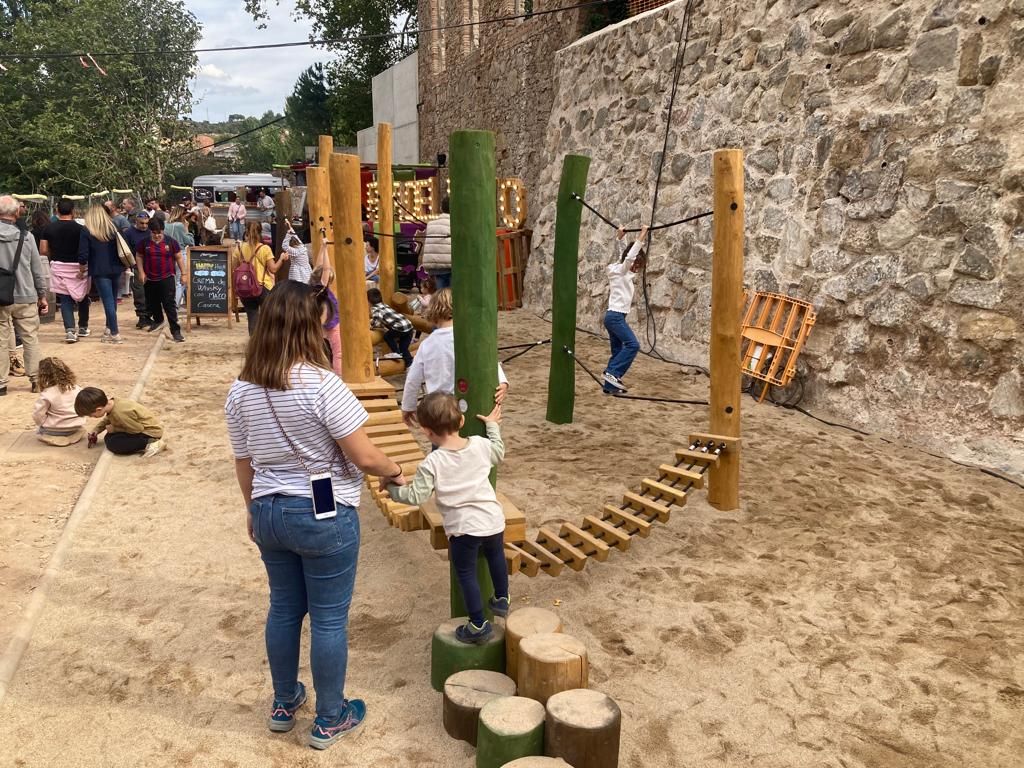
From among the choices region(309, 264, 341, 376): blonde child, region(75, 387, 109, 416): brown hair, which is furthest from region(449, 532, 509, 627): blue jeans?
region(75, 387, 109, 416): brown hair

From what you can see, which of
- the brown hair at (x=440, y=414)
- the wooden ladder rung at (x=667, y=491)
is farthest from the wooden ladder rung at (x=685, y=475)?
the brown hair at (x=440, y=414)

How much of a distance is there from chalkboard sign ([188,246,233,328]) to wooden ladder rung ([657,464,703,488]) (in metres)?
9.11

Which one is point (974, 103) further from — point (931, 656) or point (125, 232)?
point (125, 232)

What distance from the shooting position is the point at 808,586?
4152 mm

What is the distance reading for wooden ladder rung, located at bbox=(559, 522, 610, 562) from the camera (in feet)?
13.2

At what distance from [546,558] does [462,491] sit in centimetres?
100

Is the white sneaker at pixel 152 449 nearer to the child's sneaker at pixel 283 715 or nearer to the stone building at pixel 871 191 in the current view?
the child's sneaker at pixel 283 715

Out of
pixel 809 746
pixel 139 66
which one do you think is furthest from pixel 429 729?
pixel 139 66

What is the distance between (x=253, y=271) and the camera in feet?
30.3

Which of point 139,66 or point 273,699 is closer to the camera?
point 273,699

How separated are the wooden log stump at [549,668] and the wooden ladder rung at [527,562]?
923 mm

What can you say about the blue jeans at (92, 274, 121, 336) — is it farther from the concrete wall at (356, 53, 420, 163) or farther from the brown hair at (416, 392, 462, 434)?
the concrete wall at (356, 53, 420, 163)

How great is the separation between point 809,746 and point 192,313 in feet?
36.0

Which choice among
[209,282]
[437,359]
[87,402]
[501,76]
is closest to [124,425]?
[87,402]
